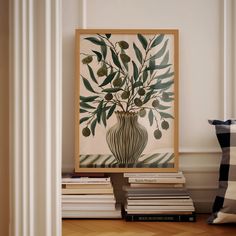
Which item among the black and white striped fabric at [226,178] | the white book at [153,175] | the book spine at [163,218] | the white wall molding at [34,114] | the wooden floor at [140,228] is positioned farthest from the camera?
the white book at [153,175]

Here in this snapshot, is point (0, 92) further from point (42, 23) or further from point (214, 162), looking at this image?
point (214, 162)

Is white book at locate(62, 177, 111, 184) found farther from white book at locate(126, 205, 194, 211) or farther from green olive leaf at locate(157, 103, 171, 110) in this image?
green olive leaf at locate(157, 103, 171, 110)

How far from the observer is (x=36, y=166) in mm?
793

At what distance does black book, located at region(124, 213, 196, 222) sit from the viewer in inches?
85.5

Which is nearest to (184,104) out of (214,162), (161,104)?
(161,104)

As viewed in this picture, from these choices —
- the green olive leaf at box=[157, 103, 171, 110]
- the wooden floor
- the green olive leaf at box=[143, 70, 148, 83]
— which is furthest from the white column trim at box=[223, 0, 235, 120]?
the wooden floor

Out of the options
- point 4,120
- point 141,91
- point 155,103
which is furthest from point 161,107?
point 4,120

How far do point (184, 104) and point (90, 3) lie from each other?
32.2 inches

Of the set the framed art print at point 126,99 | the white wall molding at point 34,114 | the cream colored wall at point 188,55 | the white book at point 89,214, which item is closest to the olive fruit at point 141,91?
the framed art print at point 126,99

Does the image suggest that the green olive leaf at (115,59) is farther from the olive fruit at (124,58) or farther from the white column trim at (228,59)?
the white column trim at (228,59)

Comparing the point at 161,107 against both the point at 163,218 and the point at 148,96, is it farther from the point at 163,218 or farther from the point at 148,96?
the point at 163,218

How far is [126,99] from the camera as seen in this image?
2.37 m

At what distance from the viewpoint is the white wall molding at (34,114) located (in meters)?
0.77

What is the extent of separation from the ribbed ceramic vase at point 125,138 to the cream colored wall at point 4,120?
157cm
